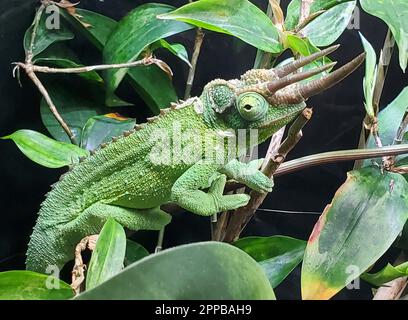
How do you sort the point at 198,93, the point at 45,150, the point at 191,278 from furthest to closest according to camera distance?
the point at 198,93 < the point at 45,150 < the point at 191,278

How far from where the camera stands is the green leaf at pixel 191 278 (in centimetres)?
52

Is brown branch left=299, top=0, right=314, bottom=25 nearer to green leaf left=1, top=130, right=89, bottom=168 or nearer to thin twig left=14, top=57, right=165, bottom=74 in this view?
thin twig left=14, top=57, right=165, bottom=74

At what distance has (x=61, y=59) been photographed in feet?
4.42

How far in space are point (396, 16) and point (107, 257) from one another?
0.60m

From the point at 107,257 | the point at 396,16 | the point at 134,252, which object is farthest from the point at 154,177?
the point at 396,16

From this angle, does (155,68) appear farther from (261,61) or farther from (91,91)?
(261,61)

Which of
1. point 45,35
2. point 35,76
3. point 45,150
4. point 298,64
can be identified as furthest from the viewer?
point 45,35

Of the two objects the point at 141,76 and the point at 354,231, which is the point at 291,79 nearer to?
the point at 354,231

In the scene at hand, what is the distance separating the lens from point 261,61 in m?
1.12

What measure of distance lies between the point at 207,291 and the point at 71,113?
91cm

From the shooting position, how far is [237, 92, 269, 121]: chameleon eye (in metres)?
0.94

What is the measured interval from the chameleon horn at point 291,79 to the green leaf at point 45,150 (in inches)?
17.9

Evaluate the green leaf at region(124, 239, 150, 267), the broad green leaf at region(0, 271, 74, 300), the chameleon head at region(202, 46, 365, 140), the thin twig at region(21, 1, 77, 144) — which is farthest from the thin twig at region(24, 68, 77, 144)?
the broad green leaf at region(0, 271, 74, 300)

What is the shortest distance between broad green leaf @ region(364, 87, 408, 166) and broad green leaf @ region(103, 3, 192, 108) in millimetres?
488
